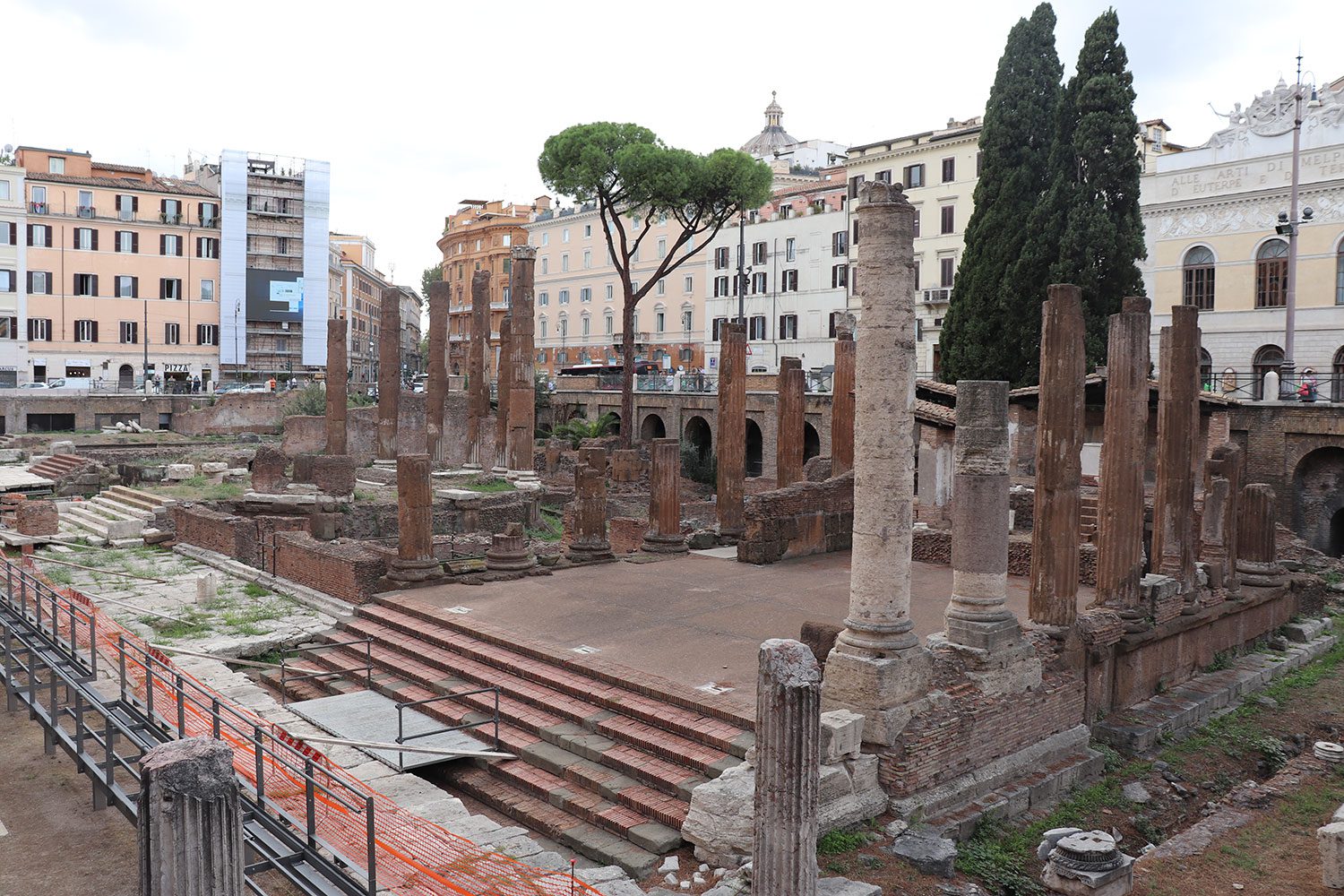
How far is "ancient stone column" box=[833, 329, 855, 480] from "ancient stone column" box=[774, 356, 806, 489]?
0.73 metres

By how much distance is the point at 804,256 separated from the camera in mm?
50625

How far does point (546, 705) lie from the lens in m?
11.2

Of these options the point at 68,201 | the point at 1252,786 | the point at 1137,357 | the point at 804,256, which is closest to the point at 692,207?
the point at 804,256

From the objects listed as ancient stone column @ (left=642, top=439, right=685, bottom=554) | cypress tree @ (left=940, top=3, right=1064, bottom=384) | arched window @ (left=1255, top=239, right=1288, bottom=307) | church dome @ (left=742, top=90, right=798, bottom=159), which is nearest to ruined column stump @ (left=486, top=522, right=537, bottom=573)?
ancient stone column @ (left=642, top=439, right=685, bottom=554)

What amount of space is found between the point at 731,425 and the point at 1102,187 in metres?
15.8

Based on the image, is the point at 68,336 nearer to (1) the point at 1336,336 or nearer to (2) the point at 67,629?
(2) the point at 67,629

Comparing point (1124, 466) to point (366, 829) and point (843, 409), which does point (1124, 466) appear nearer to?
point (843, 409)

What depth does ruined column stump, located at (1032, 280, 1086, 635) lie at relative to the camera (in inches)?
Answer: 467

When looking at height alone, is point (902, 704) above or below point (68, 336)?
below

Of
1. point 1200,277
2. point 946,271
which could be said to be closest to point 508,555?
point 1200,277

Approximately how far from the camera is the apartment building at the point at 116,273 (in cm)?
5322

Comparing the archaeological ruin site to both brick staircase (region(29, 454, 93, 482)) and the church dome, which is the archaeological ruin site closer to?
brick staircase (region(29, 454, 93, 482))

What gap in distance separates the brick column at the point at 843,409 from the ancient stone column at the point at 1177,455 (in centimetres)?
634

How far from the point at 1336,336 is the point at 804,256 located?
24.3 metres
